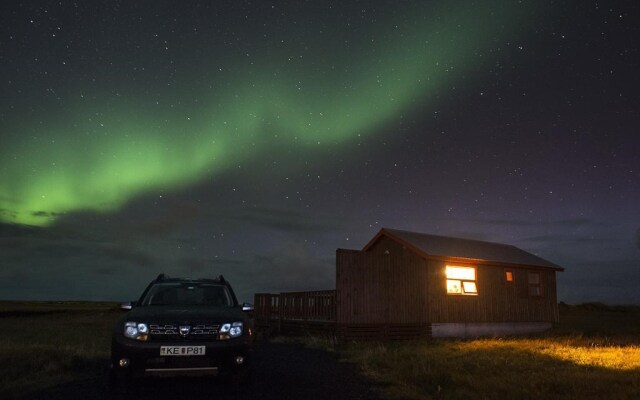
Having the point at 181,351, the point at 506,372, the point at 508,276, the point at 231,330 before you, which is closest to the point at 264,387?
the point at 231,330

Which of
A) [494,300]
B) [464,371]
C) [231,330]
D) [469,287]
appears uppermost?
[469,287]

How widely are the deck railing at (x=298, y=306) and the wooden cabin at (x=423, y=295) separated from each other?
3 cm

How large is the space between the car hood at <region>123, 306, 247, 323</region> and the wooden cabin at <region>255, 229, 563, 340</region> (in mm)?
10645

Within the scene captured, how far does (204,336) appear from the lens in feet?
26.5

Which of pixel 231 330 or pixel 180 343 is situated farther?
pixel 231 330

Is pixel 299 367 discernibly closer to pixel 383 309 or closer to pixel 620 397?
pixel 620 397

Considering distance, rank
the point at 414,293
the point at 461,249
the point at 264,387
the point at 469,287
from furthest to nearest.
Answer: the point at 461,249 < the point at 469,287 < the point at 414,293 < the point at 264,387

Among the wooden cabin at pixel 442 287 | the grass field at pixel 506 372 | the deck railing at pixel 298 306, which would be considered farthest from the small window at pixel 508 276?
the deck railing at pixel 298 306

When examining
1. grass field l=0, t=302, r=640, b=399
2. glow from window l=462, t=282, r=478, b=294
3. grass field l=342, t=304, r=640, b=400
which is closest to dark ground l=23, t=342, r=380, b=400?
grass field l=0, t=302, r=640, b=399

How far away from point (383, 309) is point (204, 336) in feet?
43.1

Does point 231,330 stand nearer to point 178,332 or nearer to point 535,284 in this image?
point 178,332

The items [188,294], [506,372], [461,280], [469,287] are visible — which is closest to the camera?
[188,294]

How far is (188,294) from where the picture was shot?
10.1 metres

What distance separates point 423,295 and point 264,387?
13636 mm
